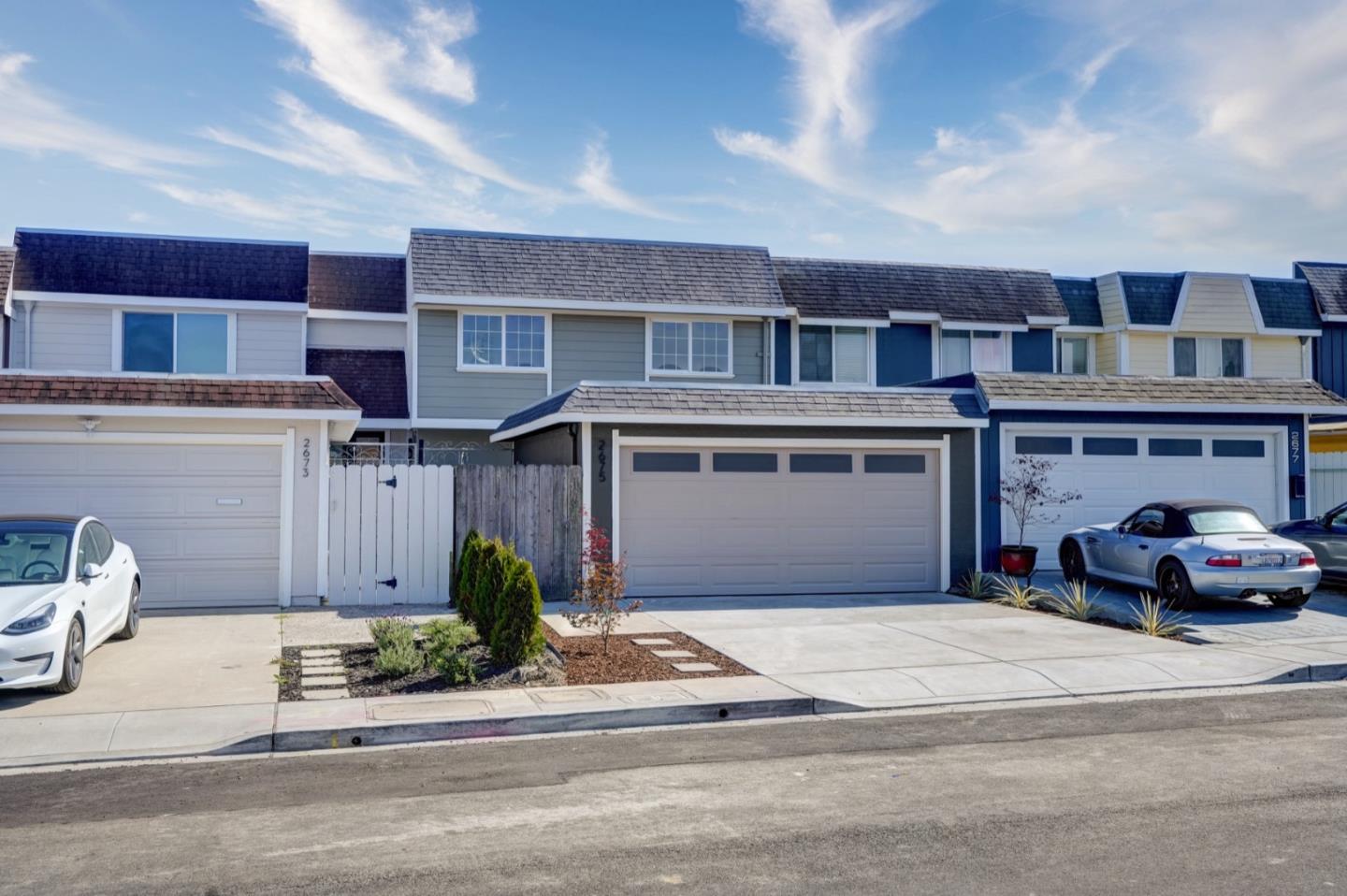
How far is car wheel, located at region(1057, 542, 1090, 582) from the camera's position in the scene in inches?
725

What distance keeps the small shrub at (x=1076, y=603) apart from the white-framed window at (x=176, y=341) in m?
15.6

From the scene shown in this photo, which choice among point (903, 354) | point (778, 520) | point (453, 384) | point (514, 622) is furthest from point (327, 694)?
point (903, 354)

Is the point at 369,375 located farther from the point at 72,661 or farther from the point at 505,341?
the point at 72,661

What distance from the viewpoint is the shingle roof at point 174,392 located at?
1495cm

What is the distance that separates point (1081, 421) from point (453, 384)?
38.8 ft

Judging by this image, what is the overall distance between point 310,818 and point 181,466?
32.0 ft

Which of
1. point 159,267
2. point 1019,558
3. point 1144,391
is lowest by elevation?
point 1019,558

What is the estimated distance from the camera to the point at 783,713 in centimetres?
1030

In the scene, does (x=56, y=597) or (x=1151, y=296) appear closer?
(x=56, y=597)

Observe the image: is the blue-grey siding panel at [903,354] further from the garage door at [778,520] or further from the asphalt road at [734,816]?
the asphalt road at [734,816]

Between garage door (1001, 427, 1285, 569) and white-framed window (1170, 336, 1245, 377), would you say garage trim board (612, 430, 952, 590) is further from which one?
white-framed window (1170, 336, 1245, 377)

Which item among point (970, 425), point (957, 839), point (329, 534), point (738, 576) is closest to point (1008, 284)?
point (970, 425)

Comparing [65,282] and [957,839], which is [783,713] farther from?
[65,282]

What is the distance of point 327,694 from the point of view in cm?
1050
